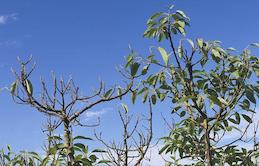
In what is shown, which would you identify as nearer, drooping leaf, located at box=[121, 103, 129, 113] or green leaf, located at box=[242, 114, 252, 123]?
drooping leaf, located at box=[121, 103, 129, 113]

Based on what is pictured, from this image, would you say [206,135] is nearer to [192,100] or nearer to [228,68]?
[192,100]

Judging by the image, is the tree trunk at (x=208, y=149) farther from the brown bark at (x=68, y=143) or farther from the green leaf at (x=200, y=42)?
the brown bark at (x=68, y=143)

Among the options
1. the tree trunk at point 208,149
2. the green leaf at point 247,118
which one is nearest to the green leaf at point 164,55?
the tree trunk at point 208,149

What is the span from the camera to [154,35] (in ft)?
13.5

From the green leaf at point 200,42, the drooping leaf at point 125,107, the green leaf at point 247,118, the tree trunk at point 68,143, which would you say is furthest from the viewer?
the green leaf at point 247,118

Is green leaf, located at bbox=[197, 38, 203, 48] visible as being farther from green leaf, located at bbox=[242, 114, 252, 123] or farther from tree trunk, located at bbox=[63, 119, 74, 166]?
tree trunk, located at bbox=[63, 119, 74, 166]

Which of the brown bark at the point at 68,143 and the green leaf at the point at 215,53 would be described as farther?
the green leaf at the point at 215,53

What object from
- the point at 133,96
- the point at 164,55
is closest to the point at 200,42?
the point at 164,55

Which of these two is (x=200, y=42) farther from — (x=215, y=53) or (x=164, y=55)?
(x=164, y=55)

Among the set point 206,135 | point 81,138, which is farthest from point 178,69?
point 81,138

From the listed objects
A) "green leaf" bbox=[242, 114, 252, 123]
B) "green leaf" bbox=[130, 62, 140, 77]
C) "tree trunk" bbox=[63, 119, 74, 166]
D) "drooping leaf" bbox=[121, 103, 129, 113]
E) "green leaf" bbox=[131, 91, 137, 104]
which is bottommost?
"tree trunk" bbox=[63, 119, 74, 166]

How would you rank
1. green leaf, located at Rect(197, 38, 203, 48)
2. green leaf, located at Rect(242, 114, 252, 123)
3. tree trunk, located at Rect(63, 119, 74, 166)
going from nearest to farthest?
tree trunk, located at Rect(63, 119, 74, 166)
green leaf, located at Rect(197, 38, 203, 48)
green leaf, located at Rect(242, 114, 252, 123)

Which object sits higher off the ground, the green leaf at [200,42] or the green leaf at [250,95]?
the green leaf at [200,42]

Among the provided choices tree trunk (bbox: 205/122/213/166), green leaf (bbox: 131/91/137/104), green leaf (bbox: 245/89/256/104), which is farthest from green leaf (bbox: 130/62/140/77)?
green leaf (bbox: 245/89/256/104)
